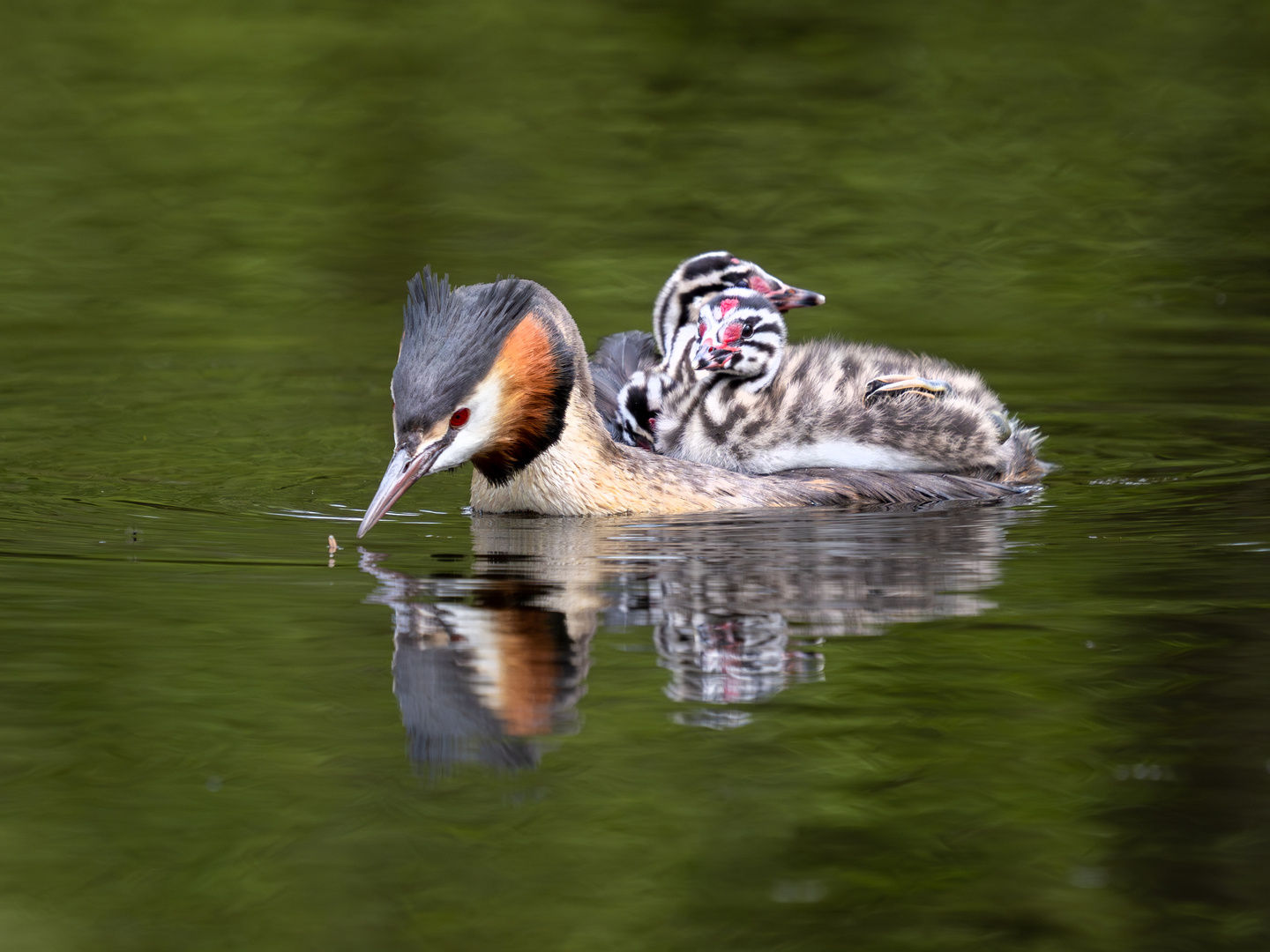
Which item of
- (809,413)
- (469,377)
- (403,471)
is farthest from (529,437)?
(809,413)

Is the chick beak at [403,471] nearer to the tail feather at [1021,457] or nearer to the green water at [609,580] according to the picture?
the green water at [609,580]

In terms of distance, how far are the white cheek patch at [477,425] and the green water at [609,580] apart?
1.06ft

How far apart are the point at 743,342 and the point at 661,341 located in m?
1.01

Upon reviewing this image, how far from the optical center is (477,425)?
702 centimetres

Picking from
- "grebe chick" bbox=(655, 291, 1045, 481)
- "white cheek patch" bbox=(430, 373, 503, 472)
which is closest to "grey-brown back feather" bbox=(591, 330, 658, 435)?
"grebe chick" bbox=(655, 291, 1045, 481)

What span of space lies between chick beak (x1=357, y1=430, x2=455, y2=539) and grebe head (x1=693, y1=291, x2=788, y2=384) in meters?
1.57

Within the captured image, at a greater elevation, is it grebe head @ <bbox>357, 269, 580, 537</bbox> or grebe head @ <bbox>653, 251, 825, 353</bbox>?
grebe head @ <bbox>653, 251, 825, 353</bbox>

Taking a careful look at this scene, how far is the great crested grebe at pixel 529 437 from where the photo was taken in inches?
269

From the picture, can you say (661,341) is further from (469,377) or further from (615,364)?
(469,377)

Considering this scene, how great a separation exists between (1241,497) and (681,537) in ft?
7.42

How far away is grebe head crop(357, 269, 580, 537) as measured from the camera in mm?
6812

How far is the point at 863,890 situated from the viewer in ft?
→ 13.4

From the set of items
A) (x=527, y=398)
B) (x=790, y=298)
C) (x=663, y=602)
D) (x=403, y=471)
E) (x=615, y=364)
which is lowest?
(x=663, y=602)

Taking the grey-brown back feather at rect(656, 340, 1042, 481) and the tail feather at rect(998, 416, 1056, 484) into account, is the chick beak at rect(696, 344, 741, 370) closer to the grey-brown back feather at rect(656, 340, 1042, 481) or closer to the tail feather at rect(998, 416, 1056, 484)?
the grey-brown back feather at rect(656, 340, 1042, 481)
